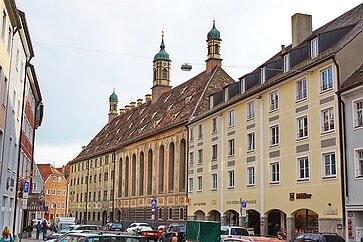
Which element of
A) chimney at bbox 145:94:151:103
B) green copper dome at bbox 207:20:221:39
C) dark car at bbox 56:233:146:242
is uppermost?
green copper dome at bbox 207:20:221:39

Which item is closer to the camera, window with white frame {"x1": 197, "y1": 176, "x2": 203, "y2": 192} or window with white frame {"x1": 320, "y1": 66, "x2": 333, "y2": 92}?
window with white frame {"x1": 320, "y1": 66, "x2": 333, "y2": 92}

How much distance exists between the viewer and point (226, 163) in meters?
41.9

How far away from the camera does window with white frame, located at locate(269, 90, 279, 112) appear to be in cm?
3528

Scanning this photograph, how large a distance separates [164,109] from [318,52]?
116 ft

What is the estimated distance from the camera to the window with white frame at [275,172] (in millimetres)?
34438

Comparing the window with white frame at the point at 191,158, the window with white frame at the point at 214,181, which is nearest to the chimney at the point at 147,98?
the window with white frame at the point at 191,158

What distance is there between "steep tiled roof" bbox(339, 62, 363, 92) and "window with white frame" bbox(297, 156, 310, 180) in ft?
16.3

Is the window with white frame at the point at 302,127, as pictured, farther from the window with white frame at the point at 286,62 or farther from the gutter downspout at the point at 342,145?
the window with white frame at the point at 286,62

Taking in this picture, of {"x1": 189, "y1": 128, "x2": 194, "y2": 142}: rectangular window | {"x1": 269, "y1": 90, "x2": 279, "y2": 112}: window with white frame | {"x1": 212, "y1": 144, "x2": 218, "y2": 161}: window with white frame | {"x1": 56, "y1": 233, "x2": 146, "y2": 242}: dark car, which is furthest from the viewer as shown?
{"x1": 189, "y1": 128, "x2": 194, "y2": 142}: rectangular window

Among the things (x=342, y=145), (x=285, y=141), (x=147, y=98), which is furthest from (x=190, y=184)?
(x=147, y=98)

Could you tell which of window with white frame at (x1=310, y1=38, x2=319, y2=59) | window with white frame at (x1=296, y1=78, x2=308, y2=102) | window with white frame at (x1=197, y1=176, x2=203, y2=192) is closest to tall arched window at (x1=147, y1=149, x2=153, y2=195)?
window with white frame at (x1=197, y1=176, x2=203, y2=192)

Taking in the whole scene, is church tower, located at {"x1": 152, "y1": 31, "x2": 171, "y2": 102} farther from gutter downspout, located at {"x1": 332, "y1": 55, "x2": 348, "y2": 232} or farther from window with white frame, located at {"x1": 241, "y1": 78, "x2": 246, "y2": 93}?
gutter downspout, located at {"x1": 332, "y1": 55, "x2": 348, "y2": 232}

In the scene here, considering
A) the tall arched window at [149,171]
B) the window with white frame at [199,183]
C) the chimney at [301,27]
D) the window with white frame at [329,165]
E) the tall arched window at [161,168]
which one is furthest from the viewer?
the tall arched window at [149,171]

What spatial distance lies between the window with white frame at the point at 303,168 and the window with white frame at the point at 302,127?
52.6 inches
